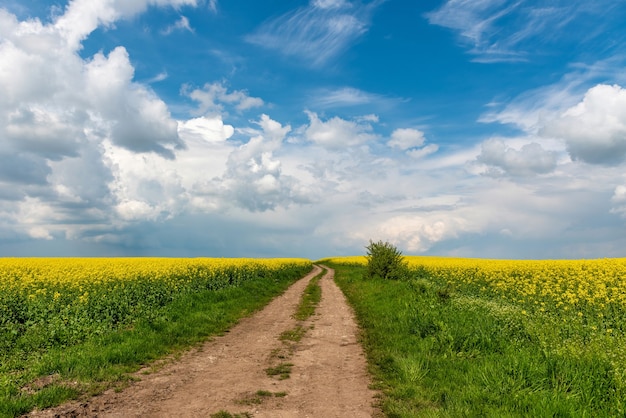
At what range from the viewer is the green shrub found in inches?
1147

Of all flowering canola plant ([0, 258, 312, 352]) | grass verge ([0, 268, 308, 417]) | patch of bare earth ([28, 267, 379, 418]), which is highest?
flowering canola plant ([0, 258, 312, 352])

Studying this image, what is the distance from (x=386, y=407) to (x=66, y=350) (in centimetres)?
823

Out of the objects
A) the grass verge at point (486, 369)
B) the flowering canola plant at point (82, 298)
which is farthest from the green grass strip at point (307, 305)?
the flowering canola plant at point (82, 298)

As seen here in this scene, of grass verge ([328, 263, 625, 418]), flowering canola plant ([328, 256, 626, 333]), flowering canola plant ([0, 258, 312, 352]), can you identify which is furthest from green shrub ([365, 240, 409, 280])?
grass verge ([328, 263, 625, 418])

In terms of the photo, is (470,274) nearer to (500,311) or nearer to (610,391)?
(500,311)

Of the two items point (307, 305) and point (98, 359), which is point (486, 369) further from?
point (307, 305)

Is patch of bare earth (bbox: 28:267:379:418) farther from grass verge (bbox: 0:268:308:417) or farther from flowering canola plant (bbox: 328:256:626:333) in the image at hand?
flowering canola plant (bbox: 328:256:626:333)

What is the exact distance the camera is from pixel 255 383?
8.43 meters

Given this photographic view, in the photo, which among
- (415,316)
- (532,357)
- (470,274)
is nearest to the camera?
(532,357)

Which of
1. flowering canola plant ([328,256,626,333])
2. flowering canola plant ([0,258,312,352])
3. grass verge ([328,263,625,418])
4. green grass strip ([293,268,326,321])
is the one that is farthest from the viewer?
green grass strip ([293,268,326,321])

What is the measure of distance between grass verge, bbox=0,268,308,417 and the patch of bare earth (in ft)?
1.45

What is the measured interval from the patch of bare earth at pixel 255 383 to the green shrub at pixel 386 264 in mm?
16368

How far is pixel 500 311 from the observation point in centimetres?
1327

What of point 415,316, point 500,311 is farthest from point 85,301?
point 500,311
